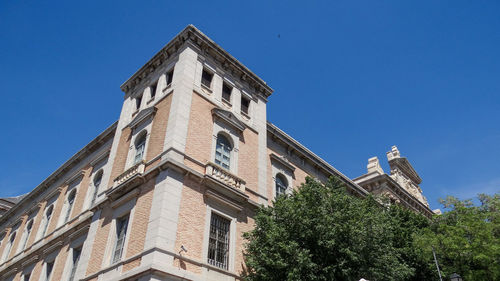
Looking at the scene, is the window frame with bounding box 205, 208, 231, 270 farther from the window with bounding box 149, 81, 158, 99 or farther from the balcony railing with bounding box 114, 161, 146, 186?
the window with bounding box 149, 81, 158, 99

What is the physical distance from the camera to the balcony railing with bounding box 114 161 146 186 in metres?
16.7

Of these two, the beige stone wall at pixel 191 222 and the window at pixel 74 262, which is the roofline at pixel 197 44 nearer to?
the beige stone wall at pixel 191 222

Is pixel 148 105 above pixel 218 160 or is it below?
above

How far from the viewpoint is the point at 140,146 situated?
1898 centimetres

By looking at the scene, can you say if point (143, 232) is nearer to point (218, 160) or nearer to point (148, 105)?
point (218, 160)

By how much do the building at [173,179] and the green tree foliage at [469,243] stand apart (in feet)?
25.8

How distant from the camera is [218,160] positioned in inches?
711

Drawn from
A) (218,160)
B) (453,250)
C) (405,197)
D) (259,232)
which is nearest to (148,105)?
(218,160)

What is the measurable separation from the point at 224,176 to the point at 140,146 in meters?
4.63

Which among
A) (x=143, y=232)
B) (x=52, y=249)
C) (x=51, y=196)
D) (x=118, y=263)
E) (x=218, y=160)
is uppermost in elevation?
(x=51, y=196)

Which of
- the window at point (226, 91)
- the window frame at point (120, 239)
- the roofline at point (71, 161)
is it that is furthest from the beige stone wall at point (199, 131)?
the roofline at point (71, 161)

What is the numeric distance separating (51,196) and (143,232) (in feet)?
50.5

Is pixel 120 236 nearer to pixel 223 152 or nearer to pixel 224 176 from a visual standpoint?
pixel 224 176

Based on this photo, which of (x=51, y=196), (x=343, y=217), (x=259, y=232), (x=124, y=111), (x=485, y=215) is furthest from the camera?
(x=51, y=196)
